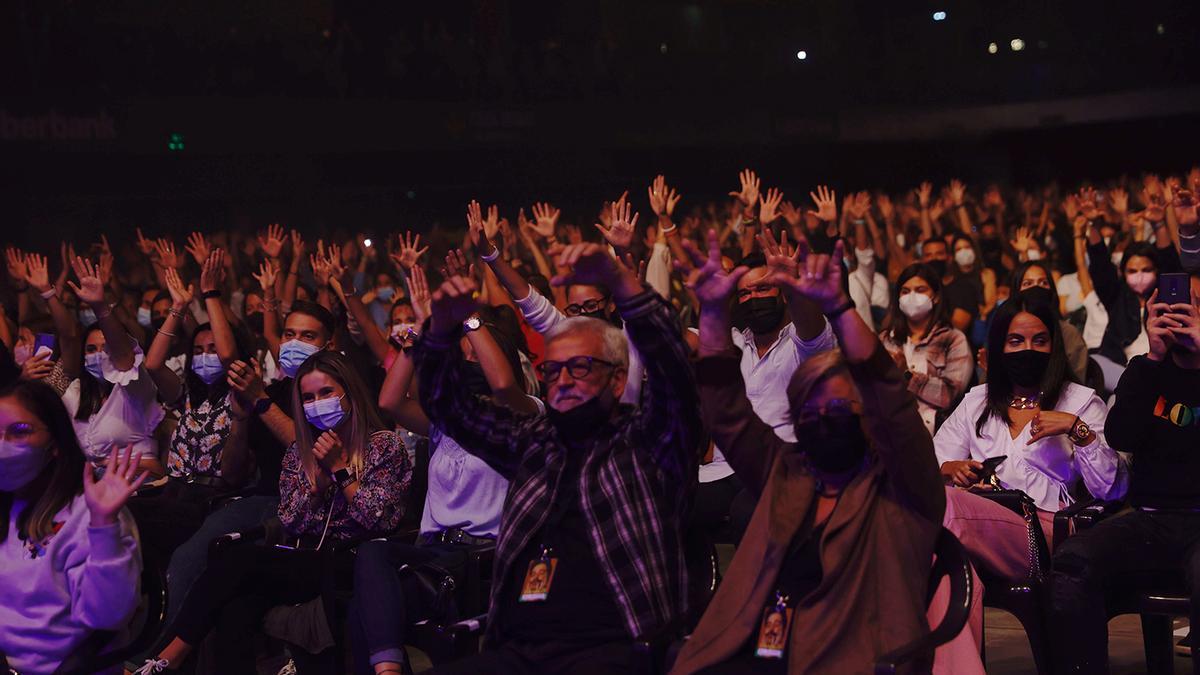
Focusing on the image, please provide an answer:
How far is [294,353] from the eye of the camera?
505cm

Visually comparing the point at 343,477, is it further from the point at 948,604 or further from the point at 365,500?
the point at 948,604

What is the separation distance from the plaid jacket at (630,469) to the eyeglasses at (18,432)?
87cm

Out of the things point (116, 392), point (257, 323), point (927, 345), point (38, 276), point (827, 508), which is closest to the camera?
point (827, 508)

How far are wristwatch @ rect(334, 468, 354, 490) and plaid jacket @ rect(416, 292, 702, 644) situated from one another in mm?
1012

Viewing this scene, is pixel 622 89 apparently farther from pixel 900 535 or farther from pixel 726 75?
pixel 900 535

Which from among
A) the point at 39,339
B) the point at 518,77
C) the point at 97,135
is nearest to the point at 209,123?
the point at 97,135

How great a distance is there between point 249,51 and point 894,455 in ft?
48.8

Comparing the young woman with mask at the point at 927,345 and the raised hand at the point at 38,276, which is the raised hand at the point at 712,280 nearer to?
the young woman with mask at the point at 927,345

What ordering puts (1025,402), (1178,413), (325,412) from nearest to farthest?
(1178,413) → (1025,402) → (325,412)

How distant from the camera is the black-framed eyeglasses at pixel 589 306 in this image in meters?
4.96

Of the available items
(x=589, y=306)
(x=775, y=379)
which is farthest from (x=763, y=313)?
(x=589, y=306)

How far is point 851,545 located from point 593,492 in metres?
0.61

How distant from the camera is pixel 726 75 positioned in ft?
64.1

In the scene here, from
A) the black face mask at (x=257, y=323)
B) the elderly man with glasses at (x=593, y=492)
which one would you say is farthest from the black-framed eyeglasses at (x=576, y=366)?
the black face mask at (x=257, y=323)
